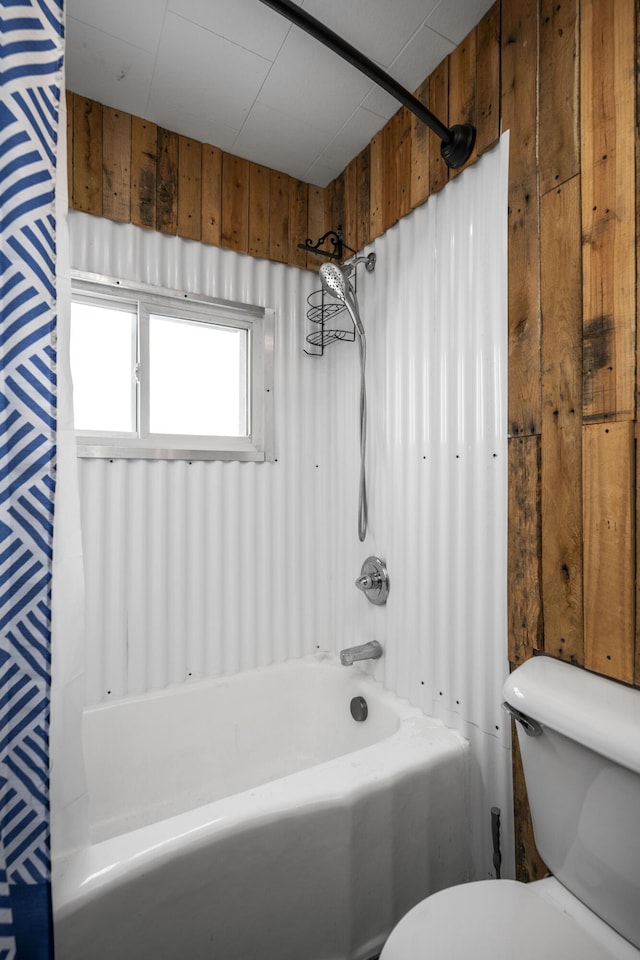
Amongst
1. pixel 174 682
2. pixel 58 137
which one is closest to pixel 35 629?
pixel 58 137

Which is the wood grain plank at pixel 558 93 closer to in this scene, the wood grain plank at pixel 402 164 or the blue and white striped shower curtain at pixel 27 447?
the wood grain plank at pixel 402 164

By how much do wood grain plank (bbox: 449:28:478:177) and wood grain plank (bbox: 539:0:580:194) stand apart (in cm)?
22

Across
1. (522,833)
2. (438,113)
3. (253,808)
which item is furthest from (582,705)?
(438,113)

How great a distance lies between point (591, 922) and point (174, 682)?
54.5 inches

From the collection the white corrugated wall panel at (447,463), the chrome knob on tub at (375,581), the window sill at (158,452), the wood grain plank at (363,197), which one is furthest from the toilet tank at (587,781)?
the wood grain plank at (363,197)

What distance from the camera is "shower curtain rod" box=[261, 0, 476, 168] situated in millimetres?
1113

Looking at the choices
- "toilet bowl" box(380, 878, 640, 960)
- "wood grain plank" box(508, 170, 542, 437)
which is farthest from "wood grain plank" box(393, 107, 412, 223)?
"toilet bowl" box(380, 878, 640, 960)

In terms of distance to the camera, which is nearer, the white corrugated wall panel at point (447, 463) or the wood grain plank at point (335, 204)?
the white corrugated wall panel at point (447, 463)

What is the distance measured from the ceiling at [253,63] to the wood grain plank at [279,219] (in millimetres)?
149

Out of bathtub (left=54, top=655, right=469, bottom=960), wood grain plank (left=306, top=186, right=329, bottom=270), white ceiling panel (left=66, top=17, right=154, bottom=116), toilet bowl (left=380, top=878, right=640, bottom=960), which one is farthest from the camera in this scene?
wood grain plank (left=306, top=186, right=329, bottom=270)

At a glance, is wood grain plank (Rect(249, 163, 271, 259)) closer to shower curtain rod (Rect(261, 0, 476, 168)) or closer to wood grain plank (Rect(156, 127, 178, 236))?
wood grain plank (Rect(156, 127, 178, 236))

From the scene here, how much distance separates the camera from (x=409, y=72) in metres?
1.51

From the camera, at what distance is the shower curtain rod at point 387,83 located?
1113 mm

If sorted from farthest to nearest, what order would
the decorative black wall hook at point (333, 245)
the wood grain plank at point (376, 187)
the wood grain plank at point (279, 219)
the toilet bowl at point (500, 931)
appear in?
the wood grain plank at point (279, 219) → the decorative black wall hook at point (333, 245) → the wood grain plank at point (376, 187) → the toilet bowl at point (500, 931)
